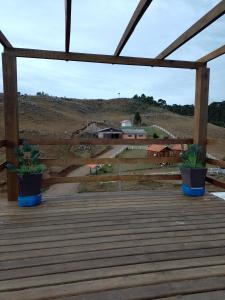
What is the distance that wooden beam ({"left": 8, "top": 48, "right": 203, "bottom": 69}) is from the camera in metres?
3.24

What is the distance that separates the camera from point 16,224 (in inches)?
97.0

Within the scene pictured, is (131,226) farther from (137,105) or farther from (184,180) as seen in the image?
(137,105)

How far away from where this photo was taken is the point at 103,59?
3.45 m

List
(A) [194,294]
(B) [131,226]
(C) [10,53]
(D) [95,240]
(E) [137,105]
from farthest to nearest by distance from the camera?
(E) [137,105] → (C) [10,53] → (B) [131,226] → (D) [95,240] → (A) [194,294]

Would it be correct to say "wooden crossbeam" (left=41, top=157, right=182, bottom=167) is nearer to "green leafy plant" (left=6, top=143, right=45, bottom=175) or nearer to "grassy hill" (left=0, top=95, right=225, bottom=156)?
"green leafy plant" (left=6, top=143, right=45, bottom=175)

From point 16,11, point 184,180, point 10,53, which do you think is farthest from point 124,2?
point 184,180

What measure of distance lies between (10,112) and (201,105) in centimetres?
246

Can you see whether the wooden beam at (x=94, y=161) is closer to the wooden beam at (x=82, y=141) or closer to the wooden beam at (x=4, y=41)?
the wooden beam at (x=82, y=141)

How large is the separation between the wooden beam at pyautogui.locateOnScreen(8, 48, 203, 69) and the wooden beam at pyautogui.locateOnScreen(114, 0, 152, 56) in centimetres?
21

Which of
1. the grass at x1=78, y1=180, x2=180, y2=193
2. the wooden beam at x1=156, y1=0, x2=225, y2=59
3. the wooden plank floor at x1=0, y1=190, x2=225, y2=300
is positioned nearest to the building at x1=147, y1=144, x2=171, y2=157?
the grass at x1=78, y1=180, x2=180, y2=193

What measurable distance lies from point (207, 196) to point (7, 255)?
2498 millimetres

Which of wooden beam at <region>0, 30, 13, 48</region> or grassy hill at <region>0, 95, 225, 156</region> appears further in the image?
grassy hill at <region>0, 95, 225, 156</region>

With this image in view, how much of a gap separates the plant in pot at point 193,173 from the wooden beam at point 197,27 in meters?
1.25

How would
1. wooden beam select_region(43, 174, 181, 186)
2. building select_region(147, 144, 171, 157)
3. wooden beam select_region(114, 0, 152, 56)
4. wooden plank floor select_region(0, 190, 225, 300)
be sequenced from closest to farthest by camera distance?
wooden plank floor select_region(0, 190, 225, 300)
wooden beam select_region(114, 0, 152, 56)
wooden beam select_region(43, 174, 181, 186)
building select_region(147, 144, 171, 157)
